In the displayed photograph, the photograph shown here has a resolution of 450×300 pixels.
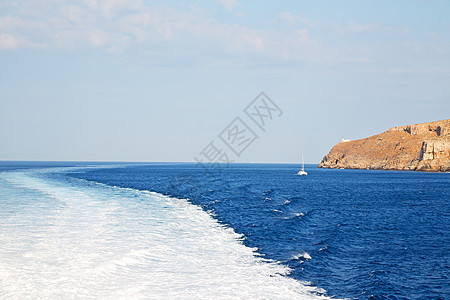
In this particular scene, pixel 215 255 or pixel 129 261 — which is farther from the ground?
pixel 129 261

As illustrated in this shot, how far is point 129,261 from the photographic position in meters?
19.3

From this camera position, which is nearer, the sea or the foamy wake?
the foamy wake

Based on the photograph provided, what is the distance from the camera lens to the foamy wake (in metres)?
15.1

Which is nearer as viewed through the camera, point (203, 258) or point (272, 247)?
point (203, 258)

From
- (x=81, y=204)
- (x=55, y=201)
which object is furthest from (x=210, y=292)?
(x=55, y=201)

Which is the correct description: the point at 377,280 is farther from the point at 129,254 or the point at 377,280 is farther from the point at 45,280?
the point at 45,280

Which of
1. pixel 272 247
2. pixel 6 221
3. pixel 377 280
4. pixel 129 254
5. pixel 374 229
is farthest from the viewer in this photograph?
pixel 374 229

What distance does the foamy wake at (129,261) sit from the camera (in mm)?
15117

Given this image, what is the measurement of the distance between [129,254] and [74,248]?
3.41 meters

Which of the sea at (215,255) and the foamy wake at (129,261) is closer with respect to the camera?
the foamy wake at (129,261)

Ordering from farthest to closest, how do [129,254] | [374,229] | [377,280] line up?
[374,229] → [129,254] → [377,280]

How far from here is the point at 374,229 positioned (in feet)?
105

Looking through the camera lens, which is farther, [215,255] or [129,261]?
[215,255]

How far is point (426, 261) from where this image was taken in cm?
2162
